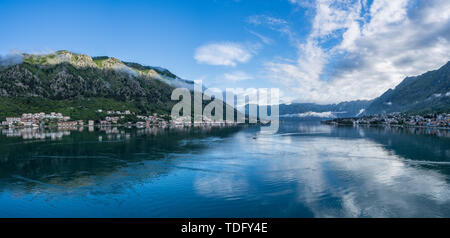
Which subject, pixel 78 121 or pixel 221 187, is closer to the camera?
pixel 221 187

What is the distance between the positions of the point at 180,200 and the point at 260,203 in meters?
6.33

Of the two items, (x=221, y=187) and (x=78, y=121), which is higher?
(x=78, y=121)

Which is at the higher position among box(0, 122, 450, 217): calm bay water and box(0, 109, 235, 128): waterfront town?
box(0, 109, 235, 128): waterfront town

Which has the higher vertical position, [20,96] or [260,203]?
[20,96]

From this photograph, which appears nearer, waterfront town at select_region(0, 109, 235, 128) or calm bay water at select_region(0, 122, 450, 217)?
calm bay water at select_region(0, 122, 450, 217)

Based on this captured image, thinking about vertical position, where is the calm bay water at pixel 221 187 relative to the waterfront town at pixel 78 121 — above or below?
below

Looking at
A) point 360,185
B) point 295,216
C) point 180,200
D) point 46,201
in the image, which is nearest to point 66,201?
point 46,201

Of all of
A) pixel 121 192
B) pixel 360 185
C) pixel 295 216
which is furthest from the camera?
pixel 360 185

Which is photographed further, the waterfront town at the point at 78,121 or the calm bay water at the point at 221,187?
the waterfront town at the point at 78,121

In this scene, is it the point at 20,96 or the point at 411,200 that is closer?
the point at 411,200
